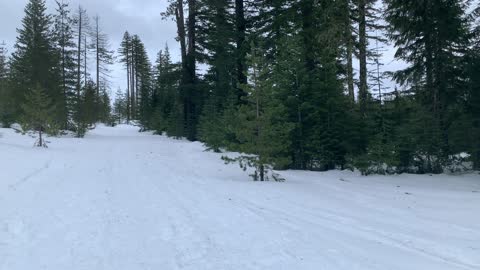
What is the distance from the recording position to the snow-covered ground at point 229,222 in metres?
4.26

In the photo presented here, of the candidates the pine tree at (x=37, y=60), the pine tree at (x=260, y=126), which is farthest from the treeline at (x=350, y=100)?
the pine tree at (x=37, y=60)

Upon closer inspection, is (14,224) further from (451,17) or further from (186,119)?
(186,119)

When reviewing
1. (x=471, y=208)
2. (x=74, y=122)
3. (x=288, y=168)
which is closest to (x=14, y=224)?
(x=471, y=208)

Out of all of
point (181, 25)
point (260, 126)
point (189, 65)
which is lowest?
point (260, 126)

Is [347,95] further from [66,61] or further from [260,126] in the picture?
[66,61]

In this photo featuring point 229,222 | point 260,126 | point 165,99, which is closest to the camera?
point 229,222

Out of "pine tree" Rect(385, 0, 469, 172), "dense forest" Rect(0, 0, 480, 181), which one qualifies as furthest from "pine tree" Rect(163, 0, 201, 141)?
"pine tree" Rect(385, 0, 469, 172)

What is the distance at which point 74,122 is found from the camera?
28.9 meters

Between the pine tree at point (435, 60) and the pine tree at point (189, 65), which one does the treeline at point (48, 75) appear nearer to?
the pine tree at point (189, 65)

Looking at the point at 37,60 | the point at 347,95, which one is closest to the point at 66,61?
the point at 37,60

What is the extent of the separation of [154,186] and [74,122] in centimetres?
2311

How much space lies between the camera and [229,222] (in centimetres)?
583

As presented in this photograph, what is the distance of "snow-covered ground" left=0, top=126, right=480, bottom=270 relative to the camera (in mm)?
4258

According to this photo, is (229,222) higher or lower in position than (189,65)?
lower
